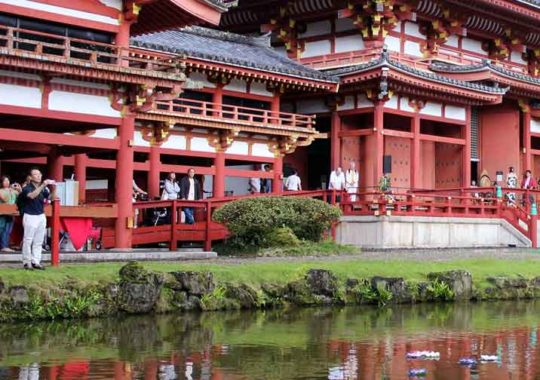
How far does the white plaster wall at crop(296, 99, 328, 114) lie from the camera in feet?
133

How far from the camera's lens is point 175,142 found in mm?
34406

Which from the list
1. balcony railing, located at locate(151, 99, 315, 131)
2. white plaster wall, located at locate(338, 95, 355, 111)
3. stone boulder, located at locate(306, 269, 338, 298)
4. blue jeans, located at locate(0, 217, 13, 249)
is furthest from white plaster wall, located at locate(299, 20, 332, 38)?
stone boulder, located at locate(306, 269, 338, 298)

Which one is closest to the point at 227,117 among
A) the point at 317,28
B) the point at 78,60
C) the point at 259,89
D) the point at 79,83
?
the point at 259,89

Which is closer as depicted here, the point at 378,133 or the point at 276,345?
the point at 276,345

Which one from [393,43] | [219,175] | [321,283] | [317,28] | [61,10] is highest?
[317,28]

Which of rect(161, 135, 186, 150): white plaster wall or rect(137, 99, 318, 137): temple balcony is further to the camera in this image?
rect(161, 135, 186, 150): white plaster wall

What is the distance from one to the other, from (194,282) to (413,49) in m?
26.1

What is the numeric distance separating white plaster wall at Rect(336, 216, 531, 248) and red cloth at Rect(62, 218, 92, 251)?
39.1 feet

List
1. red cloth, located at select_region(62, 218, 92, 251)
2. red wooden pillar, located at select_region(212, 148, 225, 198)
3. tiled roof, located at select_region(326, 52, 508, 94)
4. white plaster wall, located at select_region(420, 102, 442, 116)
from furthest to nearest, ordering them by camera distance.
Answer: white plaster wall, located at select_region(420, 102, 442, 116) → tiled roof, located at select_region(326, 52, 508, 94) → red wooden pillar, located at select_region(212, 148, 225, 198) → red cloth, located at select_region(62, 218, 92, 251)

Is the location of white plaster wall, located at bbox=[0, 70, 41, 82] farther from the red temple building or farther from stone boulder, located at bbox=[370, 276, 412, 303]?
stone boulder, located at bbox=[370, 276, 412, 303]

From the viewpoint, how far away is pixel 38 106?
24141 millimetres

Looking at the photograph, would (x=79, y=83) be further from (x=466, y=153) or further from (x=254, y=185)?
(x=466, y=153)

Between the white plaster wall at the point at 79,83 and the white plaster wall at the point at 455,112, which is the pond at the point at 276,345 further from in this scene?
the white plaster wall at the point at 455,112

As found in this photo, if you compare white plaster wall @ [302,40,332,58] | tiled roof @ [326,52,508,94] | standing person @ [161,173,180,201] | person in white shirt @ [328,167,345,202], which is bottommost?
standing person @ [161,173,180,201]
